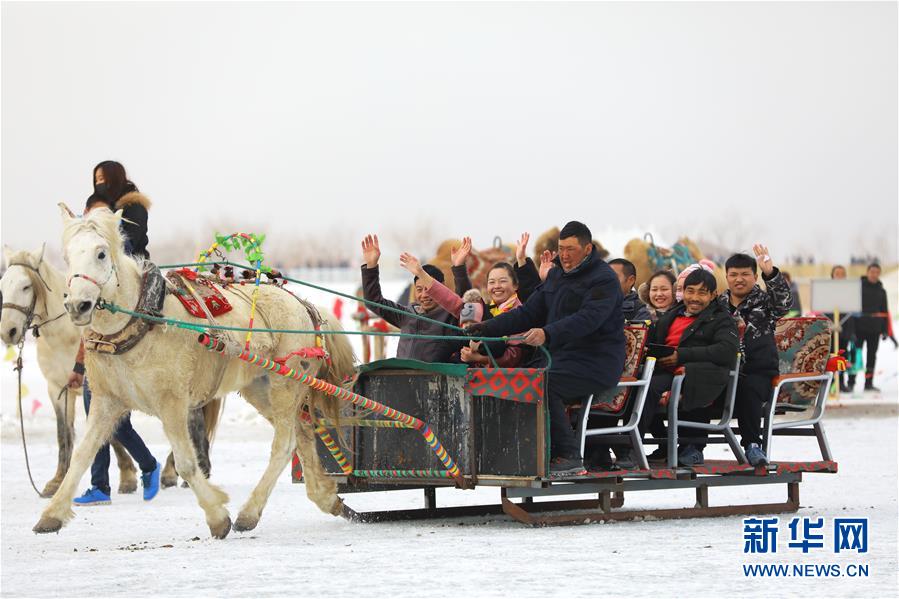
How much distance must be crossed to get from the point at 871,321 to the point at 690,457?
16278 millimetres

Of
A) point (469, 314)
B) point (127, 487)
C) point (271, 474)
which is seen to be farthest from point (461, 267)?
point (127, 487)

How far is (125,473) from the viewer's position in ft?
42.0

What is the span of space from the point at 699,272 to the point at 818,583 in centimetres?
347

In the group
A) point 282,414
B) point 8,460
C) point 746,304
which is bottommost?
point 8,460

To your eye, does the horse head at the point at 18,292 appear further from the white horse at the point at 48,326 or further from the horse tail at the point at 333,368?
the horse tail at the point at 333,368

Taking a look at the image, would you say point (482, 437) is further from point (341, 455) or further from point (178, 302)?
point (178, 302)

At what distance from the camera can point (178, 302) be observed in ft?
30.7

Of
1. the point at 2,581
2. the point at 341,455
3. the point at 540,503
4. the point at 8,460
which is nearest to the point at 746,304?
the point at 540,503

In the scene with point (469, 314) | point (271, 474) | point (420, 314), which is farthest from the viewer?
point (420, 314)

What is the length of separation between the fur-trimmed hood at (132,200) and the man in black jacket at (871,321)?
1684cm

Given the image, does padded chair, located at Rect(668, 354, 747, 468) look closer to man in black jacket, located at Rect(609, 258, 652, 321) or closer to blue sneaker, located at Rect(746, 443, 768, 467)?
blue sneaker, located at Rect(746, 443, 768, 467)

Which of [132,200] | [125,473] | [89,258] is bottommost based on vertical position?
[125,473]

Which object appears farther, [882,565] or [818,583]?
[882,565]

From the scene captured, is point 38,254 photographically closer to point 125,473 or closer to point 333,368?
point 125,473
